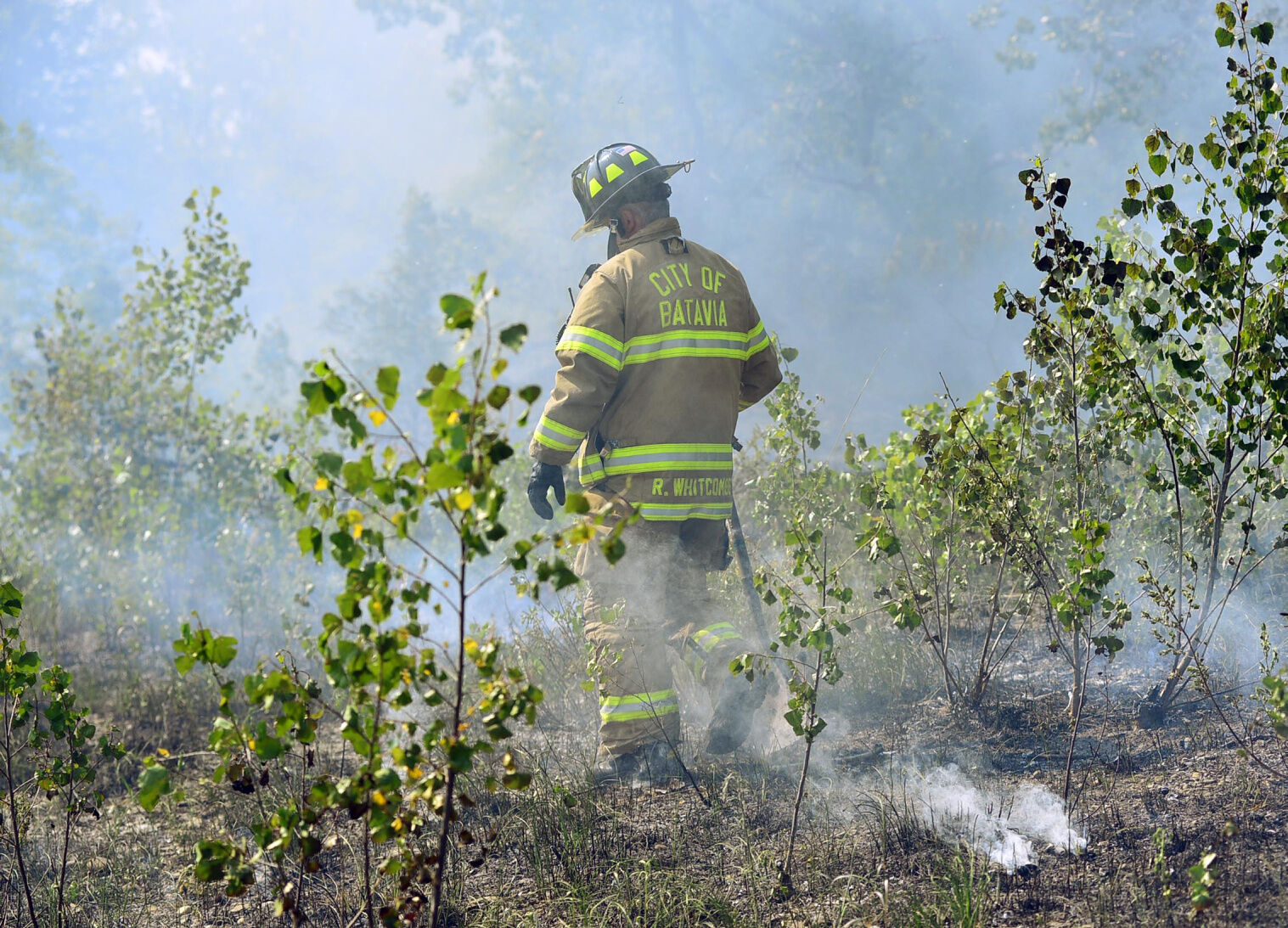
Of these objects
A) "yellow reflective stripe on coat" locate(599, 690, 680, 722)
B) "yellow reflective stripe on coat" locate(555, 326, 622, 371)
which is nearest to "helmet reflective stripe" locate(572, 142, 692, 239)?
"yellow reflective stripe on coat" locate(555, 326, 622, 371)

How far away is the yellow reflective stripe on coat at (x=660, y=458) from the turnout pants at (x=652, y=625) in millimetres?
211

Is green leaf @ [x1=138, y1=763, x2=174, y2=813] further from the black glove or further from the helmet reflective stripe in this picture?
the helmet reflective stripe

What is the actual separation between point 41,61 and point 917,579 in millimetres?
56435

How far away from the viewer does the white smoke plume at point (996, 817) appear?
92.9 inches

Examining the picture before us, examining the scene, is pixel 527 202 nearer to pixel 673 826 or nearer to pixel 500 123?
pixel 500 123

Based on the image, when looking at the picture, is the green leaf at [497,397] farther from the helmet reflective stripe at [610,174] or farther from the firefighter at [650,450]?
the helmet reflective stripe at [610,174]

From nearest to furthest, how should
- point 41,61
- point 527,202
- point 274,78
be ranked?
point 527,202 → point 41,61 → point 274,78

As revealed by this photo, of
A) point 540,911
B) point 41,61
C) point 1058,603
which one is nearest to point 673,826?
point 540,911

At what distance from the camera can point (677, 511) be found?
136 inches

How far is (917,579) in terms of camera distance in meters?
3.64

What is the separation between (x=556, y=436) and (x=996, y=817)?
184 cm

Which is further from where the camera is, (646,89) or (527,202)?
(527,202)

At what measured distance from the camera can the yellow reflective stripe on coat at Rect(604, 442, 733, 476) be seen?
3.43m

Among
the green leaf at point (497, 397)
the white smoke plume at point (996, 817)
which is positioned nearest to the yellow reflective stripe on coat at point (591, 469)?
the white smoke plume at point (996, 817)
